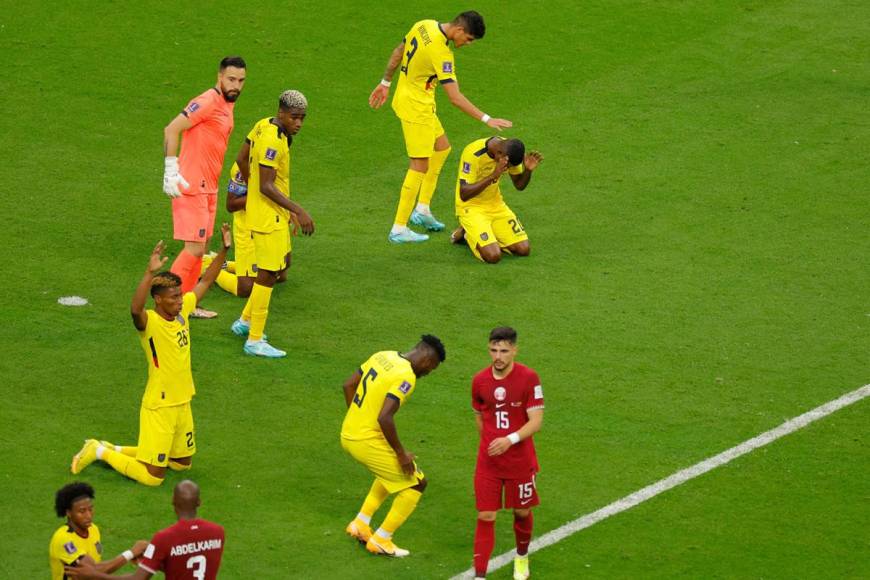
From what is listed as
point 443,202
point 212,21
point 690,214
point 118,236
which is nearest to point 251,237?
point 118,236

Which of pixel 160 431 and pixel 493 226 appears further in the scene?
pixel 493 226

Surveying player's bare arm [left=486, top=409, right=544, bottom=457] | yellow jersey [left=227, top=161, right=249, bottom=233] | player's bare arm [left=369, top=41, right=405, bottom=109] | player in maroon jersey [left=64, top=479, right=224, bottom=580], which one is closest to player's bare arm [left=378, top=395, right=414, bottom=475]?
player's bare arm [left=486, top=409, right=544, bottom=457]

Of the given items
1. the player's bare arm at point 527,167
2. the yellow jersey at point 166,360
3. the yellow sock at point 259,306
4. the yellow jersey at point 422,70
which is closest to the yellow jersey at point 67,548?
the yellow jersey at point 166,360

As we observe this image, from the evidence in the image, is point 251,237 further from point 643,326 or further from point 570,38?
point 570,38

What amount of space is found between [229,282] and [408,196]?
2487 millimetres

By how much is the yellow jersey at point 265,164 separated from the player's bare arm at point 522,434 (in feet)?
13.8

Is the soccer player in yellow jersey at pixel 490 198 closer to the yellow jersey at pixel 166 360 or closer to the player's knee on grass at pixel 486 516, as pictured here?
the yellow jersey at pixel 166 360

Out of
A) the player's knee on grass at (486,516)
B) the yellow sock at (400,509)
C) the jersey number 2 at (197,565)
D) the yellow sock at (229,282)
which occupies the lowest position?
the yellow sock at (400,509)

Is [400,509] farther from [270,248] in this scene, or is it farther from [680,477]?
[270,248]

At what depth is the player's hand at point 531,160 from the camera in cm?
1605

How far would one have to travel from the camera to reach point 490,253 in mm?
16141

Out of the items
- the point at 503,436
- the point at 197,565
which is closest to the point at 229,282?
the point at 503,436

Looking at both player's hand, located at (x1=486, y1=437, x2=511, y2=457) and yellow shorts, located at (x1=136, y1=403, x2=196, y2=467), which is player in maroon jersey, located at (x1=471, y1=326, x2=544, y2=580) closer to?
player's hand, located at (x1=486, y1=437, x2=511, y2=457)

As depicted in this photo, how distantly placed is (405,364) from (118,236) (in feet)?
21.4
